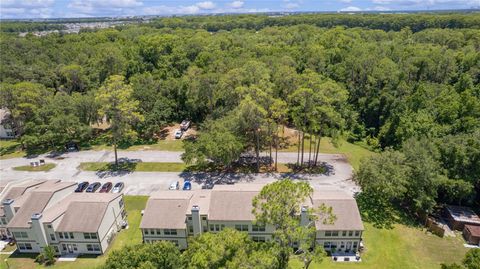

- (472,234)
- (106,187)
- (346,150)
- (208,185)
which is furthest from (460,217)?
(106,187)

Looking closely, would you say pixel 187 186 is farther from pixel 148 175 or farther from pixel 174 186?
pixel 148 175

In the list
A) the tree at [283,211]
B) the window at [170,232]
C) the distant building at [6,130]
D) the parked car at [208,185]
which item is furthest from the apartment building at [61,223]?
the distant building at [6,130]

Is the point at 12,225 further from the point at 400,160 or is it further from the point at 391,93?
the point at 391,93

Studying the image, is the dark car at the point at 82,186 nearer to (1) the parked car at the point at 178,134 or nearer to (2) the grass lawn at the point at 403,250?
(1) the parked car at the point at 178,134

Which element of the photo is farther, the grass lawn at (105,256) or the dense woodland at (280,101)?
the dense woodland at (280,101)

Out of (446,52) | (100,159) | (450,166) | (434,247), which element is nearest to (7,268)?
(100,159)

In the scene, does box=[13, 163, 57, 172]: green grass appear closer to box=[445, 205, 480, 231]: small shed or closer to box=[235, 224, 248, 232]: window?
box=[235, 224, 248, 232]: window
